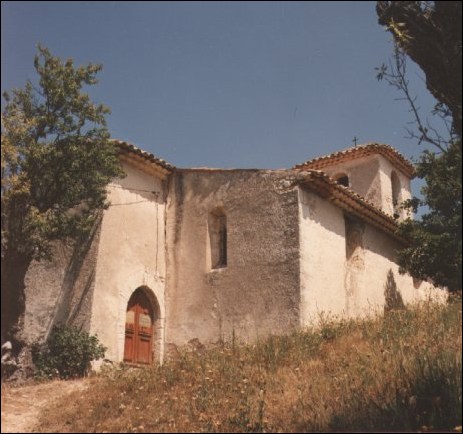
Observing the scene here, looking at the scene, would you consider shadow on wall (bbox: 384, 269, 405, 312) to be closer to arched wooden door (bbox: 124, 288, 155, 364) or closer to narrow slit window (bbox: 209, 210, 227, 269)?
narrow slit window (bbox: 209, 210, 227, 269)

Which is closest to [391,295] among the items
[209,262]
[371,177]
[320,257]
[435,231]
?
[435,231]

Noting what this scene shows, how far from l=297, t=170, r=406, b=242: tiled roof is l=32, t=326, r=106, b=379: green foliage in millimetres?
6199

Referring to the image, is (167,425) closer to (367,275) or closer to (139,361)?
(139,361)

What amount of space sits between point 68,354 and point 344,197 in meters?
7.82

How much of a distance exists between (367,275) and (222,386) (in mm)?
8153

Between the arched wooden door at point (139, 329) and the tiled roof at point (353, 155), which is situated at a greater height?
the tiled roof at point (353, 155)

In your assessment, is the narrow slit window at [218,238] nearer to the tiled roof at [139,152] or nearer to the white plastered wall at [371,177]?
the tiled roof at [139,152]

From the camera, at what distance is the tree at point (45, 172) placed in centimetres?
1178

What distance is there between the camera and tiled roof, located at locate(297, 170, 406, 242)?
14406 mm

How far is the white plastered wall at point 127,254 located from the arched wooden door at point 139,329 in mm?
224

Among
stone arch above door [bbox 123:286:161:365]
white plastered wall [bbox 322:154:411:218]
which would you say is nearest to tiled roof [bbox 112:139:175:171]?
stone arch above door [bbox 123:286:161:365]

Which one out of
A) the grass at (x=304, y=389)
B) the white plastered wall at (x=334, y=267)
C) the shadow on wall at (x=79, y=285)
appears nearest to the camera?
the grass at (x=304, y=389)

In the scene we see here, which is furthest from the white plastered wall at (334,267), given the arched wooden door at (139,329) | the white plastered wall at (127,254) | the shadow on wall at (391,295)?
the arched wooden door at (139,329)

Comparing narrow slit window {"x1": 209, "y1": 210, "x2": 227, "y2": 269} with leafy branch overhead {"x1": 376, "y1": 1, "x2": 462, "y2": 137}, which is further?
narrow slit window {"x1": 209, "y1": 210, "x2": 227, "y2": 269}
